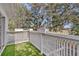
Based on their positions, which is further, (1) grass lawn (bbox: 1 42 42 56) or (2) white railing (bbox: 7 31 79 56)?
(1) grass lawn (bbox: 1 42 42 56)

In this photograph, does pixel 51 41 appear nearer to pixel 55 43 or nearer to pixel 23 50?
pixel 55 43

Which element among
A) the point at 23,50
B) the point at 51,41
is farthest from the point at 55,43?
the point at 23,50

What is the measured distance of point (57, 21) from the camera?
326cm

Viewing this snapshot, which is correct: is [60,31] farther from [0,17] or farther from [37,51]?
[0,17]

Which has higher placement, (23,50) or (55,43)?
(55,43)

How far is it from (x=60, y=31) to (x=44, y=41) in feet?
1.19

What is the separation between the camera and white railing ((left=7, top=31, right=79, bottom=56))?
10.6 feet

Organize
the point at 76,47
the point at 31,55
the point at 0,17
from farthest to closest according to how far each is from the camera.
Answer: the point at 0,17 → the point at 31,55 → the point at 76,47

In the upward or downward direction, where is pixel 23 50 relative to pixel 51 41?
downward

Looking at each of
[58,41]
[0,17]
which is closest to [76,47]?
[58,41]

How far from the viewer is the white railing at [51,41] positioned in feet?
10.6

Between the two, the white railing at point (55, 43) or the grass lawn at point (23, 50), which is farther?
the grass lawn at point (23, 50)

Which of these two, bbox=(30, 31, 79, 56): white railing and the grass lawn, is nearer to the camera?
bbox=(30, 31, 79, 56): white railing

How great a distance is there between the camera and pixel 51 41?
3.31m
